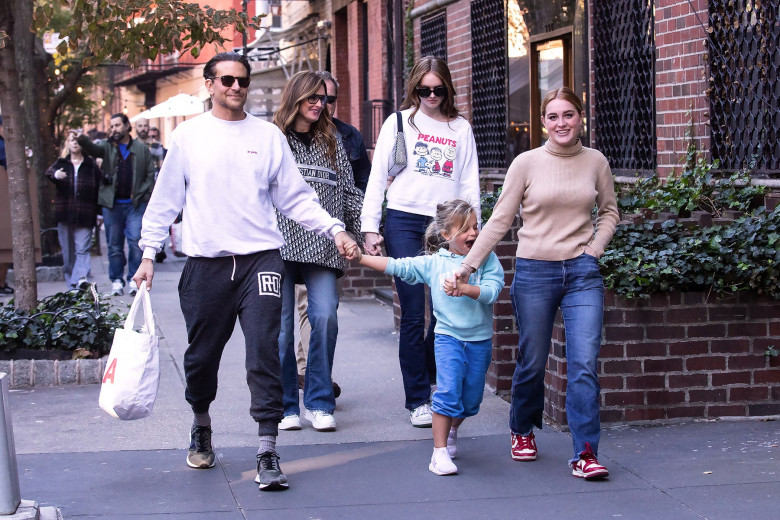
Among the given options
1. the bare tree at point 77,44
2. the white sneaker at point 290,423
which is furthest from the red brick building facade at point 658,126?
the bare tree at point 77,44

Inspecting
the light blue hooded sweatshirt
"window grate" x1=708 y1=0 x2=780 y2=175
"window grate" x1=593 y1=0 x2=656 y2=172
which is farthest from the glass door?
the light blue hooded sweatshirt

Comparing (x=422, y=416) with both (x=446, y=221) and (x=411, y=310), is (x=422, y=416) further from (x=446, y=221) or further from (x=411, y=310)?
(x=446, y=221)

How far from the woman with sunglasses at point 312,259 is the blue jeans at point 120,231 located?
6.93 m

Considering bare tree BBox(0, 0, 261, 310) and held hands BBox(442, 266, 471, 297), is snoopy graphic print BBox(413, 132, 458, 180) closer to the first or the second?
held hands BBox(442, 266, 471, 297)

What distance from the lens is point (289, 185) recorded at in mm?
5375

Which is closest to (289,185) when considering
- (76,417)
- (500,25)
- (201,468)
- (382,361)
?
(201,468)

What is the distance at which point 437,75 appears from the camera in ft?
20.2

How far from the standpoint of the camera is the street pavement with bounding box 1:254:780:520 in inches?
188

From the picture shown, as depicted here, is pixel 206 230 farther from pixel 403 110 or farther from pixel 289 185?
pixel 403 110

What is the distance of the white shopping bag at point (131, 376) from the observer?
198 inches

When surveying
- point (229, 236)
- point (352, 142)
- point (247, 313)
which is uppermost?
point (352, 142)

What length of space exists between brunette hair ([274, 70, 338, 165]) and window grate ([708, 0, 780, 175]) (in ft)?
8.31

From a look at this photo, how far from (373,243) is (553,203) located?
1.18 meters

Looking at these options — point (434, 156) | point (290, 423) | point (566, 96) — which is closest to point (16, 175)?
point (290, 423)
